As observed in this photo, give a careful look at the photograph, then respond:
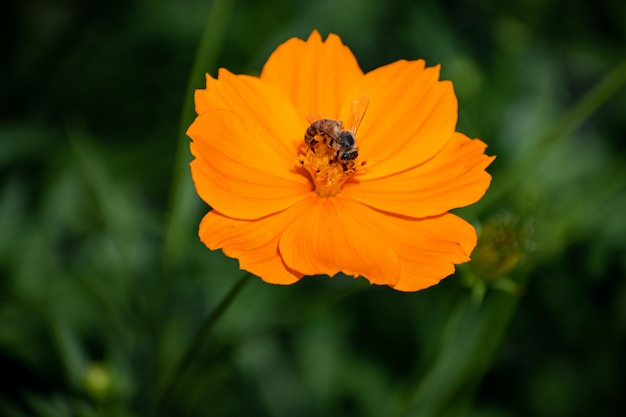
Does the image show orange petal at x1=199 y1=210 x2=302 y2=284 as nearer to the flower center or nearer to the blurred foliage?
the flower center

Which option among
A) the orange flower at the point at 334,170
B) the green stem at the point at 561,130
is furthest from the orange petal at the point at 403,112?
the green stem at the point at 561,130

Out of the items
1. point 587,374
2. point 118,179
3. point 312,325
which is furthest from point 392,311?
point 118,179

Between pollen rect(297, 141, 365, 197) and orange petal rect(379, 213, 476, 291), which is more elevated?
pollen rect(297, 141, 365, 197)

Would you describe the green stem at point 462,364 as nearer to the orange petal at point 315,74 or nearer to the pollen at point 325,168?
the pollen at point 325,168

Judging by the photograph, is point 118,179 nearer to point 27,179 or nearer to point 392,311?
point 27,179

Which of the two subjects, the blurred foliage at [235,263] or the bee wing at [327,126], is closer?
the bee wing at [327,126]

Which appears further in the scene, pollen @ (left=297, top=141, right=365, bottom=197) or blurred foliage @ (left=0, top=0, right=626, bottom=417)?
blurred foliage @ (left=0, top=0, right=626, bottom=417)

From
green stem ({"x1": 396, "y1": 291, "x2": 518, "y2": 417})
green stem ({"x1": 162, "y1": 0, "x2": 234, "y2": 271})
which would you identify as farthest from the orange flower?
green stem ({"x1": 396, "y1": 291, "x2": 518, "y2": 417})
